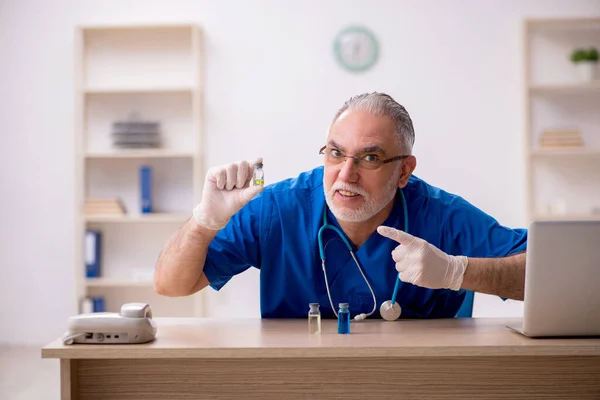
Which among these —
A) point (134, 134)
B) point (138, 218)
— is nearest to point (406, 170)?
point (138, 218)

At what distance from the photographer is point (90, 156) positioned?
3959mm

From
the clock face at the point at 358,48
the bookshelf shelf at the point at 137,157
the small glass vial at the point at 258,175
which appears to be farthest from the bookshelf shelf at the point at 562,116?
the small glass vial at the point at 258,175

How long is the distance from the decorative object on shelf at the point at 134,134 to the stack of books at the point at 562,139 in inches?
85.8

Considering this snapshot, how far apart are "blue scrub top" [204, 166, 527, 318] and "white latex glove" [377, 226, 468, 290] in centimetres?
20

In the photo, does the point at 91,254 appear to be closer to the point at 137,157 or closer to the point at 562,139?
the point at 137,157

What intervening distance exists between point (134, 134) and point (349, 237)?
234cm

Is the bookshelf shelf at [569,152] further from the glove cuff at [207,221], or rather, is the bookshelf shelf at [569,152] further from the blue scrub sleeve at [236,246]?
the glove cuff at [207,221]

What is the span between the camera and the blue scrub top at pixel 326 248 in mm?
1922

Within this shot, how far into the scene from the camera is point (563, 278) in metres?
1.41

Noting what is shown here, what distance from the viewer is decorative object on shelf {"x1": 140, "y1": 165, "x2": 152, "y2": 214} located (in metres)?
3.98

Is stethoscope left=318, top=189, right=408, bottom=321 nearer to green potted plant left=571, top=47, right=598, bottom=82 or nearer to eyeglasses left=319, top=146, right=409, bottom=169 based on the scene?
eyeglasses left=319, top=146, right=409, bottom=169

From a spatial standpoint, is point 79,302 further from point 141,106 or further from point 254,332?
point 254,332

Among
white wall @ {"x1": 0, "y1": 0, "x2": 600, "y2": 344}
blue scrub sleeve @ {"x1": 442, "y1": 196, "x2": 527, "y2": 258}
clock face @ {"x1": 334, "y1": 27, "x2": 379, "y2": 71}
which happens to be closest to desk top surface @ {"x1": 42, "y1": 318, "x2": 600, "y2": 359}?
blue scrub sleeve @ {"x1": 442, "y1": 196, "x2": 527, "y2": 258}

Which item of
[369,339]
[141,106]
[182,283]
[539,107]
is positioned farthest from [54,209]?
[369,339]
